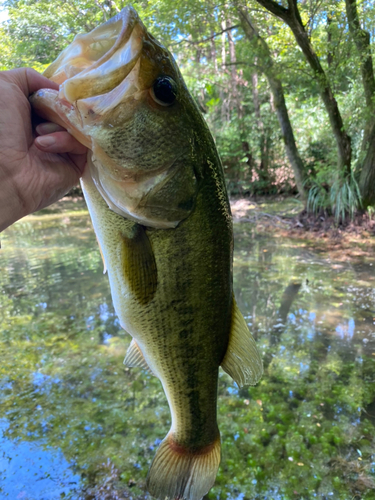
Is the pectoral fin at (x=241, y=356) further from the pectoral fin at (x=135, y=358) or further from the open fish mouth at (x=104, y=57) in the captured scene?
the open fish mouth at (x=104, y=57)

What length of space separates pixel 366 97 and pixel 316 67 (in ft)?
4.85

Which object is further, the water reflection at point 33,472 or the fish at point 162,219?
the water reflection at point 33,472

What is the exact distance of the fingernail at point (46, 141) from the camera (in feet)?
4.03

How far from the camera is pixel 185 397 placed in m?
1.57

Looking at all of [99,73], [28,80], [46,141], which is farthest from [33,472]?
[99,73]

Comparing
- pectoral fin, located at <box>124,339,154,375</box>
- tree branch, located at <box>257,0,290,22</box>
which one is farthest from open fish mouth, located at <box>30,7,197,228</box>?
tree branch, located at <box>257,0,290,22</box>

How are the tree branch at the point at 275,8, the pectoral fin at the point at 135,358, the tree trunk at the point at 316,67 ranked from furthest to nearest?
the tree trunk at the point at 316,67 → the tree branch at the point at 275,8 → the pectoral fin at the point at 135,358

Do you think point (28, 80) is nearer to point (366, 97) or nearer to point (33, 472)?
point (33, 472)

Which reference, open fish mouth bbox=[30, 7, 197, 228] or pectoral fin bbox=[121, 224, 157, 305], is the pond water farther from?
open fish mouth bbox=[30, 7, 197, 228]

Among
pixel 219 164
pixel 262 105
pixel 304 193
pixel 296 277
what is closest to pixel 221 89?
pixel 262 105

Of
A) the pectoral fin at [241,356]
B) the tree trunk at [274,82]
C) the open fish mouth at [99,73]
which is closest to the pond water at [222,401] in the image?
the pectoral fin at [241,356]

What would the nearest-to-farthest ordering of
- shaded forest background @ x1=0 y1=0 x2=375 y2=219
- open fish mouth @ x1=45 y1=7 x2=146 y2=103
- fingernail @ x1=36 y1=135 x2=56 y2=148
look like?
1. open fish mouth @ x1=45 y1=7 x2=146 y2=103
2. fingernail @ x1=36 y1=135 x2=56 y2=148
3. shaded forest background @ x1=0 y1=0 x2=375 y2=219

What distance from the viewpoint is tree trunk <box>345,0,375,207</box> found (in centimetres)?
719

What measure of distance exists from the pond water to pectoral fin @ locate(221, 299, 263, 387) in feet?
5.24
